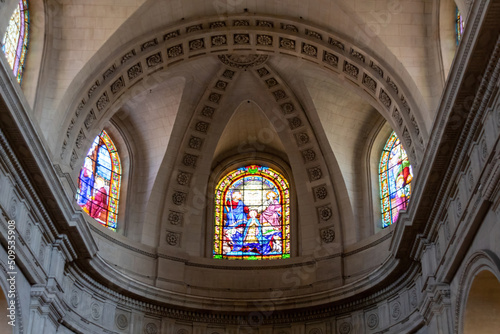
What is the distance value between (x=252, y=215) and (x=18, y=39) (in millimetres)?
10947

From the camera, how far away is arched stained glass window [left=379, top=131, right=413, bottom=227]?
2481 centimetres

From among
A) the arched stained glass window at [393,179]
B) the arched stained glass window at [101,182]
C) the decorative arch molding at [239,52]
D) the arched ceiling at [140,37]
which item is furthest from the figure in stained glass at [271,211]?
the arched ceiling at [140,37]

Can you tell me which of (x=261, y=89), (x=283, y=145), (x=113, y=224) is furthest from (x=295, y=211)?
(x=113, y=224)

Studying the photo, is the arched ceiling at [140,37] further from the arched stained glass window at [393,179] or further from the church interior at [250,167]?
the arched stained glass window at [393,179]

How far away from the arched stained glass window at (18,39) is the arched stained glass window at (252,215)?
9824mm

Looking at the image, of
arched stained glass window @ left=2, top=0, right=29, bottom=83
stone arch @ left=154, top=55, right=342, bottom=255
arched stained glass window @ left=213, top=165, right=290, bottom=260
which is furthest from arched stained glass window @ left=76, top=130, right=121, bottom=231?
arched stained glass window @ left=2, top=0, right=29, bottom=83

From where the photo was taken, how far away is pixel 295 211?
1080 inches

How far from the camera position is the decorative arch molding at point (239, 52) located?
70.8 ft

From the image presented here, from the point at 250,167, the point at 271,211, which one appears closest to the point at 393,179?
the point at 271,211

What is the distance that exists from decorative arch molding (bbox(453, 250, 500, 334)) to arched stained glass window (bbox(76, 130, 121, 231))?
12.0 metres

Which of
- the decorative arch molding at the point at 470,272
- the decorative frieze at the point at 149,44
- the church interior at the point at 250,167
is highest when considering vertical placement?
the decorative frieze at the point at 149,44

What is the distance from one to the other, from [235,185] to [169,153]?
3.21 metres

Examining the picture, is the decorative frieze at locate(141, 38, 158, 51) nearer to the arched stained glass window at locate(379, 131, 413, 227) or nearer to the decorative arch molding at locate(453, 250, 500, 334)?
the arched stained glass window at locate(379, 131, 413, 227)

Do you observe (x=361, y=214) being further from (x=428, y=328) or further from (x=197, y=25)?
(x=197, y=25)
